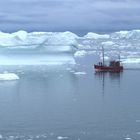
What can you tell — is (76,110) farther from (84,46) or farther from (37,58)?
(84,46)

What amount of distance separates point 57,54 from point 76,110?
25114 mm

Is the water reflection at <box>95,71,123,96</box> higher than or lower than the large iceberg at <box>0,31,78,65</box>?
lower

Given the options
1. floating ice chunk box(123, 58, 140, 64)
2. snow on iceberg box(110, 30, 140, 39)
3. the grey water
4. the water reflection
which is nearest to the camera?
the grey water

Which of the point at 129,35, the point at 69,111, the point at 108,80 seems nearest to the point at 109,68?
the point at 108,80

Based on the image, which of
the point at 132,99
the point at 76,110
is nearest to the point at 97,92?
the point at 132,99

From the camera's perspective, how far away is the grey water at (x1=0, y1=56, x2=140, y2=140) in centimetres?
1286

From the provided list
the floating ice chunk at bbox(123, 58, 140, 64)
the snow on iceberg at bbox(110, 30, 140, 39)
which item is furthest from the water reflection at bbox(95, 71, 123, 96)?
the snow on iceberg at bbox(110, 30, 140, 39)

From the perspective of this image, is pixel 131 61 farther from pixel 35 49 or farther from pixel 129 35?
pixel 129 35

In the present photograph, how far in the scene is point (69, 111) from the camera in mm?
16281

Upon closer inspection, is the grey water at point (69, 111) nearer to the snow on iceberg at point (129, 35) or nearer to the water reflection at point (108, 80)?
the water reflection at point (108, 80)

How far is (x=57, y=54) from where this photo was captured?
41438 millimetres

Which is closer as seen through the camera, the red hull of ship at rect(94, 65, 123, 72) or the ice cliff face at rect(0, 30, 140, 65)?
the red hull of ship at rect(94, 65, 123, 72)

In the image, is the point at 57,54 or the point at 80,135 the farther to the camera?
the point at 57,54

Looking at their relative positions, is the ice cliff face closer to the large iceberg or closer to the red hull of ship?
the large iceberg
